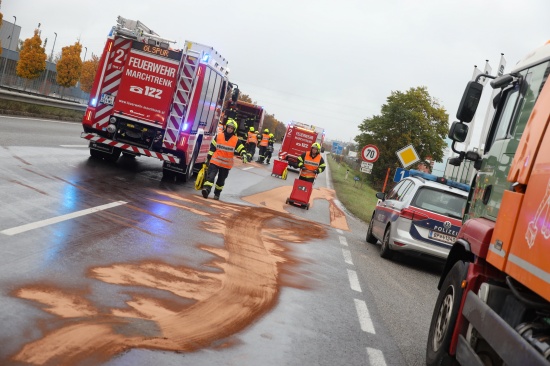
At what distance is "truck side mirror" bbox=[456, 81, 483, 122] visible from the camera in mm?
7031

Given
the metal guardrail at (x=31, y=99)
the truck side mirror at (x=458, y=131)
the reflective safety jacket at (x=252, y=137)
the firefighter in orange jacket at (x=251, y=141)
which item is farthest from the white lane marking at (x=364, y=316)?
the reflective safety jacket at (x=252, y=137)

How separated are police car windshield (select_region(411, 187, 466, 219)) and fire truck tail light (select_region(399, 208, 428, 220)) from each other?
156 millimetres

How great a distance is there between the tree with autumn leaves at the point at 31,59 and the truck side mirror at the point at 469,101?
2616 inches

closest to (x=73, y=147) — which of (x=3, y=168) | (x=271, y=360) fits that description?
(x=3, y=168)

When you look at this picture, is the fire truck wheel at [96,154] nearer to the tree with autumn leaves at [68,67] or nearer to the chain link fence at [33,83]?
the chain link fence at [33,83]

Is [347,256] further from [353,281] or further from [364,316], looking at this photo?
[364,316]

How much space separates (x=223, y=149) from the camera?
57.2 ft

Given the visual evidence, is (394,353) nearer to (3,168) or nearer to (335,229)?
(3,168)

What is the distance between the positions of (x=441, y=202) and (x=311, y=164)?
8264mm

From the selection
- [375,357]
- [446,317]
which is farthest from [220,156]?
[446,317]

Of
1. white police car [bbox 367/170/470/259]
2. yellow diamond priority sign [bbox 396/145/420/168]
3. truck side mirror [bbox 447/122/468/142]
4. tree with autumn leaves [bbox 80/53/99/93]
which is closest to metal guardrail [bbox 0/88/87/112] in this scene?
yellow diamond priority sign [bbox 396/145/420/168]

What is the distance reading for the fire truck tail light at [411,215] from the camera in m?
12.8

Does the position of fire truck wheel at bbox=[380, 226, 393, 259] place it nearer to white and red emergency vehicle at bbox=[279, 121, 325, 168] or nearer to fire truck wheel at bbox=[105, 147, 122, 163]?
fire truck wheel at bbox=[105, 147, 122, 163]

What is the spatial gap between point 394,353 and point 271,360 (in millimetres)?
1468
